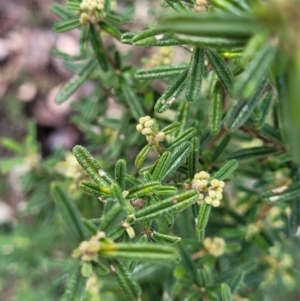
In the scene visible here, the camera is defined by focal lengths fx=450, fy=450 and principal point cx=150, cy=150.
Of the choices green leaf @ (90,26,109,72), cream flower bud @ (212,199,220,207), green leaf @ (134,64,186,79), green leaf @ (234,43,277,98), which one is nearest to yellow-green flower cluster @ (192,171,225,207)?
cream flower bud @ (212,199,220,207)

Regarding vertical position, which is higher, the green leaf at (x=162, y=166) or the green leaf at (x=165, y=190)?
the green leaf at (x=162, y=166)

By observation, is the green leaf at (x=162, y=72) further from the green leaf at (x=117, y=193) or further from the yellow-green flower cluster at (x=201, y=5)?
the green leaf at (x=117, y=193)

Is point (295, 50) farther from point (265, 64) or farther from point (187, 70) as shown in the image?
point (187, 70)

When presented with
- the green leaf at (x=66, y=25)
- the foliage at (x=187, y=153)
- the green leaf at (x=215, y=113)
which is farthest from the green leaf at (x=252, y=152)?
the green leaf at (x=66, y=25)

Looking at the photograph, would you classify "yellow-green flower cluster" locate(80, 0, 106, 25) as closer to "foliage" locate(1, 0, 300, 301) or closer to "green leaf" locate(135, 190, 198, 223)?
"foliage" locate(1, 0, 300, 301)

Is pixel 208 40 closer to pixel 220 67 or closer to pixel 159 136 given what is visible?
pixel 220 67

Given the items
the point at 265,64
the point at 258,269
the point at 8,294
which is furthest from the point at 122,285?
the point at 8,294
